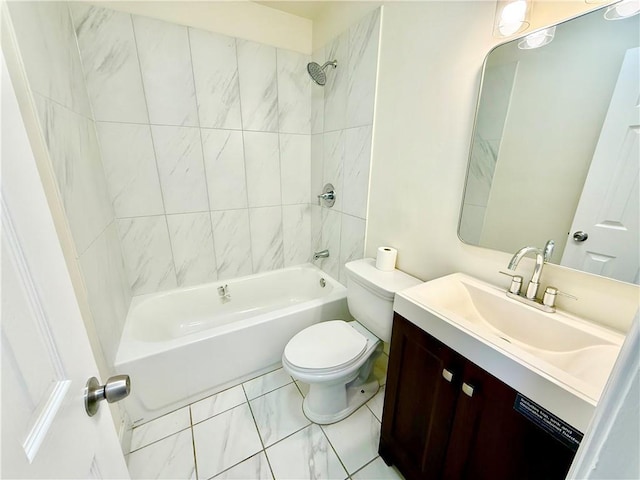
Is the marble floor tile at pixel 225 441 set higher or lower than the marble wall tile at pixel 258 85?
lower

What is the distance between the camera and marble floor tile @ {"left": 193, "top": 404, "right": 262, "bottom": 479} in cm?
125

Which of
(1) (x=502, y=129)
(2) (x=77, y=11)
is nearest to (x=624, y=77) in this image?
(1) (x=502, y=129)

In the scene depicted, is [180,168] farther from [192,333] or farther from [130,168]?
[192,333]

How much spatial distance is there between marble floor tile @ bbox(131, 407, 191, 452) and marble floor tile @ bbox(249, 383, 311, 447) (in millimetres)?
364

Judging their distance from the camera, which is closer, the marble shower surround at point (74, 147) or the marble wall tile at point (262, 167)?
the marble shower surround at point (74, 147)

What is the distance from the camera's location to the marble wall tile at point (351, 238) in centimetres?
181

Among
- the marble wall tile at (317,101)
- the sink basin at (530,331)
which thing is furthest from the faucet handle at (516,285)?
the marble wall tile at (317,101)

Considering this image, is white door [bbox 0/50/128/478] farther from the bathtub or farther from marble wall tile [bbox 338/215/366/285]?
marble wall tile [bbox 338/215/366/285]

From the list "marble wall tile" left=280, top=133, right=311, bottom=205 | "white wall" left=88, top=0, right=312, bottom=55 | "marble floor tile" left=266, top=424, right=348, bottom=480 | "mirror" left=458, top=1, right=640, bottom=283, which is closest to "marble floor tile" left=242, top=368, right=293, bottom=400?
"marble floor tile" left=266, top=424, right=348, bottom=480

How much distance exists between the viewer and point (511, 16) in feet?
2.95

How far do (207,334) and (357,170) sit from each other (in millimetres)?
1340

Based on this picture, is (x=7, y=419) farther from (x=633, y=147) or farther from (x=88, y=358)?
(x=633, y=147)

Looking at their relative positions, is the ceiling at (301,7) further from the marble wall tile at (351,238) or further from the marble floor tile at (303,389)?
the marble floor tile at (303,389)

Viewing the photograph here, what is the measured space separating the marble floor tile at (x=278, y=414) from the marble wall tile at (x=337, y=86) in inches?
69.5
